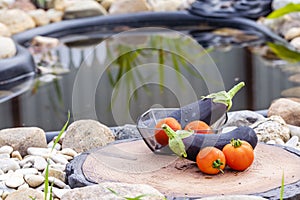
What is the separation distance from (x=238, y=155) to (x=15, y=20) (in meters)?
4.52

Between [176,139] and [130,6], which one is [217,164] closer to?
[176,139]

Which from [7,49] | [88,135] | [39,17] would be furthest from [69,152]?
[39,17]

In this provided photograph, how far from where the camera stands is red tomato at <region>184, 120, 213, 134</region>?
1919 millimetres

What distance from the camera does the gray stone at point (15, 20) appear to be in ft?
19.5

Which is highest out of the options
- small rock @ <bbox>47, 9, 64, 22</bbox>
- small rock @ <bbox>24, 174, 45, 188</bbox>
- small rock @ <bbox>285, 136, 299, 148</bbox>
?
small rock @ <bbox>24, 174, 45, 188</bbox>

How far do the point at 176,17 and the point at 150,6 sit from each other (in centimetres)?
45

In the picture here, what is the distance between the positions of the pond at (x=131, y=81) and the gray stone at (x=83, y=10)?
1.31ft

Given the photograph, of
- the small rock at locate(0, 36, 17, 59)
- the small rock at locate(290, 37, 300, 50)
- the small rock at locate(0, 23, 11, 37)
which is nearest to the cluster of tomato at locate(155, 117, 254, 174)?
the small rock at locate(0, 36, 17, 59)

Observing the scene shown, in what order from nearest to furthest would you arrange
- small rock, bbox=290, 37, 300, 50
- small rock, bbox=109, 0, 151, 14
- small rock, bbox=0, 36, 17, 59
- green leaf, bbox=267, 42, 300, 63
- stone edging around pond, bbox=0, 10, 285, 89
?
small rock, bbox=0, 36, 17, 59, green leaf, bbox=267, 42, 300, 63, small rock, bbox=290, 37, 300, 50, stone edging around pond, bbox=0, 10, 285, 89, small rock, bbox=109, 0, 151, 14

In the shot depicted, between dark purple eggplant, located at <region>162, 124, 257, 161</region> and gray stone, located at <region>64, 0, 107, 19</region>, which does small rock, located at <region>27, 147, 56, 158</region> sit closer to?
dark purple eggplant, located at <region>162, 124, 257, 161</region>

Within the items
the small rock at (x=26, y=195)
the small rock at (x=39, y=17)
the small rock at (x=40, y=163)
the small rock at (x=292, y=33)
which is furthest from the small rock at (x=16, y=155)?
the small rock at (x=39, y=17)

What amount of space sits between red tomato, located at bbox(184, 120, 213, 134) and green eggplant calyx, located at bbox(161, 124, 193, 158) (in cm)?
7

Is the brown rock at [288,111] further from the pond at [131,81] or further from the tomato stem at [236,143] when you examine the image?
the tomato stem at [236,143]

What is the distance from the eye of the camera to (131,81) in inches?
81.2
